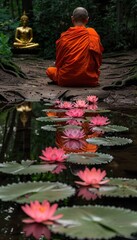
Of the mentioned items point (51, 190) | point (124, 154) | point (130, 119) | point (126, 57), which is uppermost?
point (51, 190)

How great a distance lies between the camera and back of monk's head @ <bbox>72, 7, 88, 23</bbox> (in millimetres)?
6590

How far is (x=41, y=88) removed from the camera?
656 centimetres

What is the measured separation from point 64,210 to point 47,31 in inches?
458

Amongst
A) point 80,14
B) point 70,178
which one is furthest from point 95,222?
point 80,14

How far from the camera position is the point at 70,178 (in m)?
2.26

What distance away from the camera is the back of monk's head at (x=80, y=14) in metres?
6.59

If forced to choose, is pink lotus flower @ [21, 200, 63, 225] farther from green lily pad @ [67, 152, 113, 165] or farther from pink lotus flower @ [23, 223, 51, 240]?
green lily pad @ [67, 152, 113, 165]

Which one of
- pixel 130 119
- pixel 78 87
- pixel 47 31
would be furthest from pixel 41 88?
pixel 47 31

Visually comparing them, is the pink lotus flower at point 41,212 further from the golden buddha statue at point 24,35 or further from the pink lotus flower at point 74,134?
the golden buddha statue at point 24,35

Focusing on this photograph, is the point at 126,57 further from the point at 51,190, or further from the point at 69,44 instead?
the point at 51,190

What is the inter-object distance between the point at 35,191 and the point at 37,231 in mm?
368

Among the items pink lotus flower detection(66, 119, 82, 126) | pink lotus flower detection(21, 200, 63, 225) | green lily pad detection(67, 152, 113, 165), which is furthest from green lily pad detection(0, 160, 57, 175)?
pink lotus flower detection(66, 119, 82, 126)

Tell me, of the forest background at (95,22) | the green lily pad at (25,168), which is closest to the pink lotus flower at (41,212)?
the green lily pad at (25,168)

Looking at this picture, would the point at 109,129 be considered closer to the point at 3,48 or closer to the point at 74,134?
the point at 74,134
